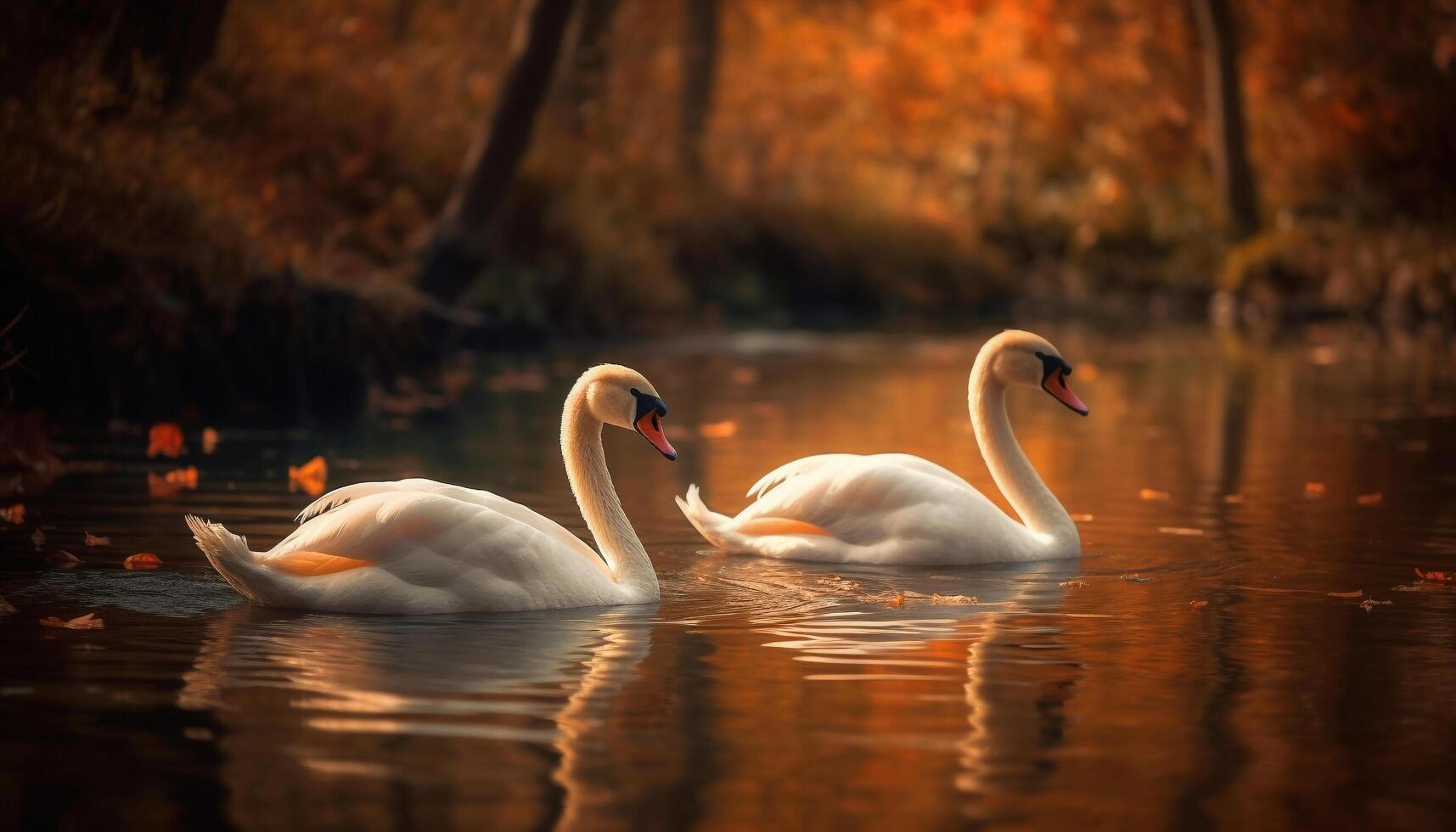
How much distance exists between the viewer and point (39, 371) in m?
12.6

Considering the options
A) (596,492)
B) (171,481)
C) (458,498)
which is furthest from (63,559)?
(171,481)

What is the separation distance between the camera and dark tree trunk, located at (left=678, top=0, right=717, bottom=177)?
32.1 m

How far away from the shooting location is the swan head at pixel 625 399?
813 centimetres

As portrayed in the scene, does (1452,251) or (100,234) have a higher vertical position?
(1452,251)

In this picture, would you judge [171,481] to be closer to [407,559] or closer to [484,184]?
[407,559]

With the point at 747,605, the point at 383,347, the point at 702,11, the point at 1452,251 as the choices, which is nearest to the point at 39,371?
the point at 383,347

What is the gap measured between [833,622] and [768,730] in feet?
6.29

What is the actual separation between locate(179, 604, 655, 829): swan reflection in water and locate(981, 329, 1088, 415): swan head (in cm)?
306

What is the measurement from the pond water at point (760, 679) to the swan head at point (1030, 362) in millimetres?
773

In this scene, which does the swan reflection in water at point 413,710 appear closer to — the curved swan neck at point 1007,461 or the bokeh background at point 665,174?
the curved swan neck at point 1007,461

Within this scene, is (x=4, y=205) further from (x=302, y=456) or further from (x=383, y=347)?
(x=383, y=347)

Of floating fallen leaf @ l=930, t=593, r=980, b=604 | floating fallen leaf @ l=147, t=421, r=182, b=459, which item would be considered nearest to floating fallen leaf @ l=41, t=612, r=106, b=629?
floating fallen leaf @ l=930, t=593, r=980, b=604

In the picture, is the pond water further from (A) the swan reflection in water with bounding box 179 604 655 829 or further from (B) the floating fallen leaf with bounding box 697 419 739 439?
(B) the floating fallen leaf with bounding box 697 419 739 439

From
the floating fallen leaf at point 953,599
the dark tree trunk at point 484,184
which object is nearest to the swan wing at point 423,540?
the floating fallen leaf at point 953,599
